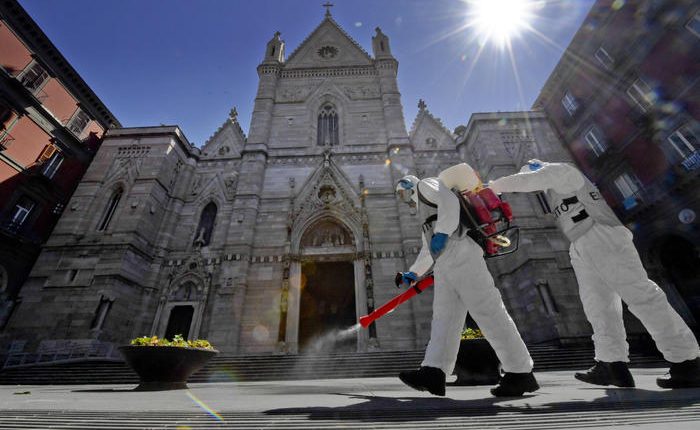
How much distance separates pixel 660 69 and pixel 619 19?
3406mm

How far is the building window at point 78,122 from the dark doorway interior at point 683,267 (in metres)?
26.7

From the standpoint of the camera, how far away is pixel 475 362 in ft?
14.6

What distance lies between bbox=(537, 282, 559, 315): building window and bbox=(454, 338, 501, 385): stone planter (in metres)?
6.87

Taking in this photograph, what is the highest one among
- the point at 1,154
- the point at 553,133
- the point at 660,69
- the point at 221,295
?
the point at 553,133

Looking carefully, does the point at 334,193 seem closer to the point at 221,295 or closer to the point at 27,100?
the point at 221,295

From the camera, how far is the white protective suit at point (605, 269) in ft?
7.97

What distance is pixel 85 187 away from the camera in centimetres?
1379

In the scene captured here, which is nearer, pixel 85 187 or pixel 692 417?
pixel 692 417

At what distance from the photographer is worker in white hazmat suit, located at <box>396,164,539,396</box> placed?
2.40 m

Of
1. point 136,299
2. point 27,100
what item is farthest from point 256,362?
point 27,100

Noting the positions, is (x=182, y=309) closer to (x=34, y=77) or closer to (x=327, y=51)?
(x=34, y=77)

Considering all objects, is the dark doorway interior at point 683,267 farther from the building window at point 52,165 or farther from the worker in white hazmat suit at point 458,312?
the building window at point 52,165

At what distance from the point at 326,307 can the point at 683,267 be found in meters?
13.7

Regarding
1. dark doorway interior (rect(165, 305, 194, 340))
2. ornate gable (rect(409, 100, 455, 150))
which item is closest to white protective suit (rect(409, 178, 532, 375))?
dark doorway interior (rect(165, 305, 194, 340))
